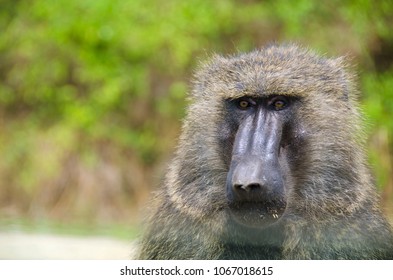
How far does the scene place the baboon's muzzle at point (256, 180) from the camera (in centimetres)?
340

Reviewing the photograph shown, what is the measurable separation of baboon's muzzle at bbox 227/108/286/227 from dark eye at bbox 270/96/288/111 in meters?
0.18

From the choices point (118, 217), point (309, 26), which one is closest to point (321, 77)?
point (118, 217)

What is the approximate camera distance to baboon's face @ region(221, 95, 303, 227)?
3.41 meters

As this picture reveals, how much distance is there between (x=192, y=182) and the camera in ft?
12.6

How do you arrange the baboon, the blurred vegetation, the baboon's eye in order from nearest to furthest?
the baboon → the baboon's eye → the blurred vegetation

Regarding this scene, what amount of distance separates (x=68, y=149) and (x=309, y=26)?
295 centimetres

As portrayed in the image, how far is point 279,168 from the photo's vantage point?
3.56 m

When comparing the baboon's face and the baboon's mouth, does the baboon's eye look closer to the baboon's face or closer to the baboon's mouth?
the baboon's face

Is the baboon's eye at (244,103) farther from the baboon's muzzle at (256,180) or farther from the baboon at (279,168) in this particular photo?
the baboon's muzzle at (256,180)

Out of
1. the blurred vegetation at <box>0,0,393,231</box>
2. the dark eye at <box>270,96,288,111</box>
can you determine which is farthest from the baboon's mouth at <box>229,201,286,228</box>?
the blurred vegetation at <box>0,0,393,231</box>

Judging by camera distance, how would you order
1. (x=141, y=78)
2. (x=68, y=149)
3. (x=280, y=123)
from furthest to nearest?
(x=141, y=78)
(x=68, y=149)
(x=280, y=123)

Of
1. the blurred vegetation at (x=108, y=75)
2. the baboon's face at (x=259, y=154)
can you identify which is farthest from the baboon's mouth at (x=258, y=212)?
the blurred vegetation at (x=108, y=75)
